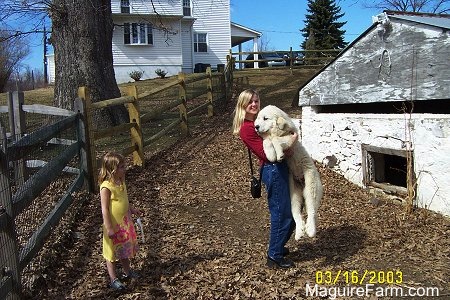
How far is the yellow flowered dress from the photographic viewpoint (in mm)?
3750

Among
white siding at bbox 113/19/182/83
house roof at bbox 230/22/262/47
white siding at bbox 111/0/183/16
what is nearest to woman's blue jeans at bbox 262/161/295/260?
white siding at bbox 113/19/182/83

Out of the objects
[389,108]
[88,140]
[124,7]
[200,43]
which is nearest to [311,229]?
[88,140]

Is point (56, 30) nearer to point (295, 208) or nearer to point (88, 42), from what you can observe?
point (88, 42)

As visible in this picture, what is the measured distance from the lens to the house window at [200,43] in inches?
1277

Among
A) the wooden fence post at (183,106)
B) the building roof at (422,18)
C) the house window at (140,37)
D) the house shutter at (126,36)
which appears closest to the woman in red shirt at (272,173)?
the building roof at (422,18)

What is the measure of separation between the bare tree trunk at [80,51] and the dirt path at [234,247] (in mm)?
3570

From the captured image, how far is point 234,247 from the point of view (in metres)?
4.74

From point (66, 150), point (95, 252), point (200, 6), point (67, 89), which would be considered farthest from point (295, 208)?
point (200, 6)

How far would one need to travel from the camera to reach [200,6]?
32.8m

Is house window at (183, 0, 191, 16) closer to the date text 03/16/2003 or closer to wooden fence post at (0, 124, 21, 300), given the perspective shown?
the date text 03/16/2003

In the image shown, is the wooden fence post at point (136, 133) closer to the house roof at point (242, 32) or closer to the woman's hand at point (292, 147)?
the woman's hand at point (292, 147)

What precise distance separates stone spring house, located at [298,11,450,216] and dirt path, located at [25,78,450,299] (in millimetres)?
398

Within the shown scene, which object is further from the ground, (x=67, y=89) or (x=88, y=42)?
(x=88, y=42)

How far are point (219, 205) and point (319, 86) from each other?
2712 millimetres
